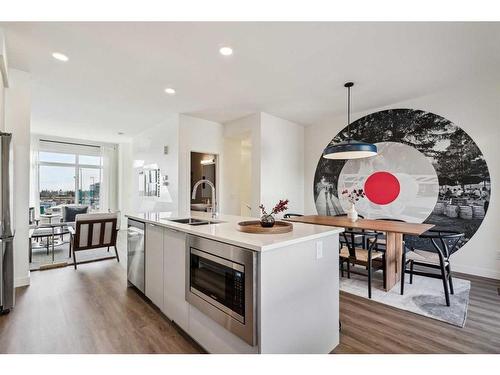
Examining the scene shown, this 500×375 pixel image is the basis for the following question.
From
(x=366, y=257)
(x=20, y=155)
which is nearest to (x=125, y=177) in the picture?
(x=20, y=155)

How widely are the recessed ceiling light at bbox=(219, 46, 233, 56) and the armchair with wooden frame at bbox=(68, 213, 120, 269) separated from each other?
3104mm

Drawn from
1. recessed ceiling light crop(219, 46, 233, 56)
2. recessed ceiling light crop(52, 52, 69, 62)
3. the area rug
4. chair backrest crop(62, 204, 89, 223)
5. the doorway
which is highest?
recessed ceiling light crop(52, 52, 69, 62)

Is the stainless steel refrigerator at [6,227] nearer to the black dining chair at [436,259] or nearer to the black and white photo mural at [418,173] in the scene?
the black dining chair at [436,259]

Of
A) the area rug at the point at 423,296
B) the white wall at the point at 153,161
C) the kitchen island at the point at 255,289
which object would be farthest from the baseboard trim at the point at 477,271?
the white wall at the point at 153,161

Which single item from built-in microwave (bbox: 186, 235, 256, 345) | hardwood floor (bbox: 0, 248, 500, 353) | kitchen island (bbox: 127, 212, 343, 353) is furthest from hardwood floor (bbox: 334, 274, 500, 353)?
built-in microwave (bbox: 186, 235, 256, 345)

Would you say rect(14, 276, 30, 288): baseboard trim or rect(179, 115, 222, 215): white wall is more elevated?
rect(179, 115, 222, 215): white wall

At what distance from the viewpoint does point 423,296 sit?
Answer: 2.79 meters

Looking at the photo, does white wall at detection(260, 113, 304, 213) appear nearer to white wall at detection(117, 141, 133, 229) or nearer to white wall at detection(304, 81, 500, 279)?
white wall at detection(304, 81, 500, 279)

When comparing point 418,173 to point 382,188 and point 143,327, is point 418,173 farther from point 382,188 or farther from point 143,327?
point 143,327

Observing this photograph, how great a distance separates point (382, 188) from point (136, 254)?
13.6 feet

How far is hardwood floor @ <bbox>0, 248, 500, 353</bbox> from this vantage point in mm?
1882
